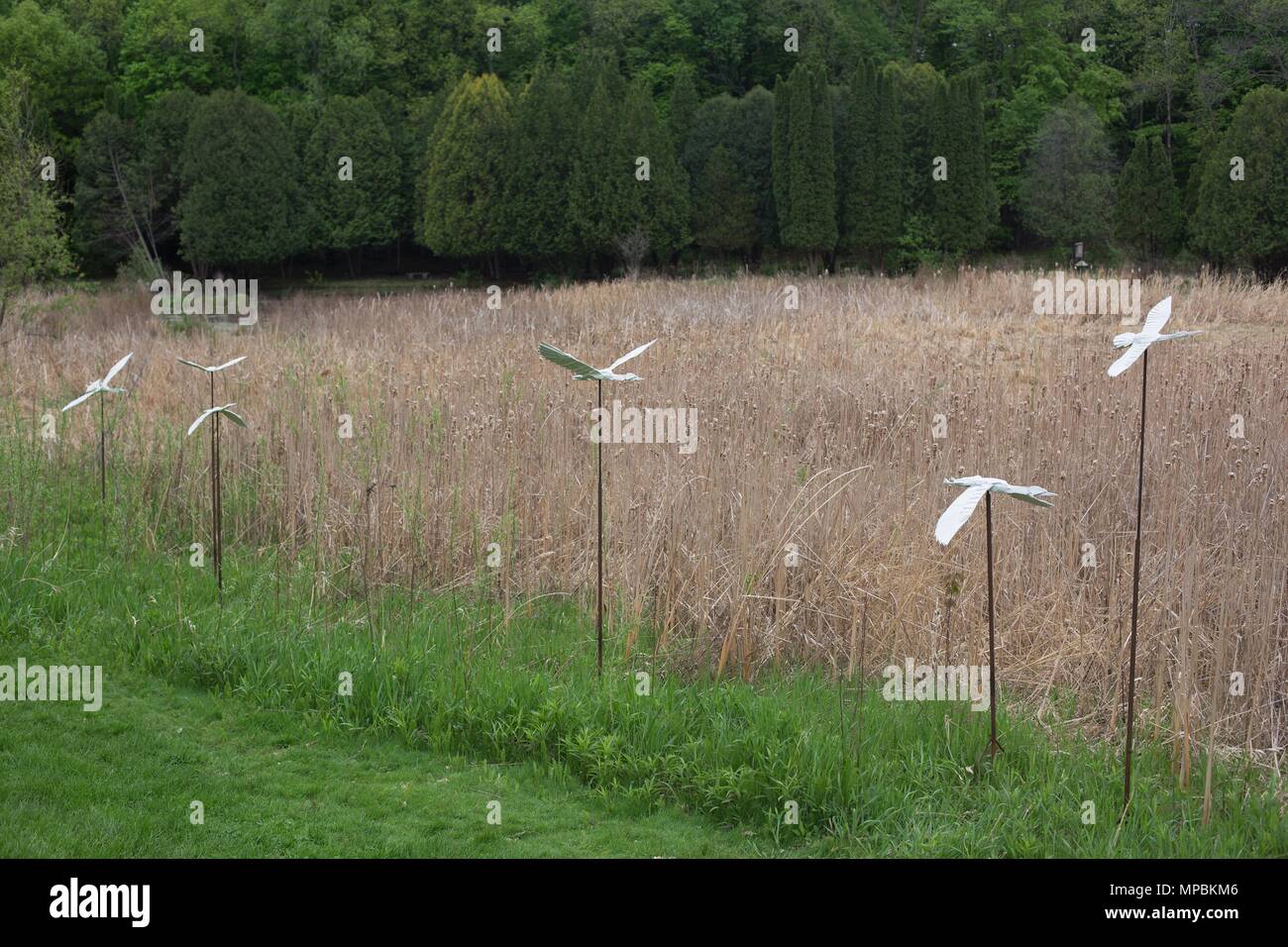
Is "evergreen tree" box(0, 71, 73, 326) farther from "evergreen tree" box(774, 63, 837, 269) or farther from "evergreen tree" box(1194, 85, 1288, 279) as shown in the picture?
"evergreen tree" box(1194, 85, 1288, 279)

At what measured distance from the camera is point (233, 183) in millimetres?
24531

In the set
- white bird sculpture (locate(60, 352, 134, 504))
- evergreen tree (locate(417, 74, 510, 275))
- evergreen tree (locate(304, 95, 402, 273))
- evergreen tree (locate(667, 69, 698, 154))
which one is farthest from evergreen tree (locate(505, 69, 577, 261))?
white bird sculpture (locate(60, 352, 134, 504))

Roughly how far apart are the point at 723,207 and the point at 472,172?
5.57m

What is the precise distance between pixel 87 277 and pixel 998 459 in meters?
25.2

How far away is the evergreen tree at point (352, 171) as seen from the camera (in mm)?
26359

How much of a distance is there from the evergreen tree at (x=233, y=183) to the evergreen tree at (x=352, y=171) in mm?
1311

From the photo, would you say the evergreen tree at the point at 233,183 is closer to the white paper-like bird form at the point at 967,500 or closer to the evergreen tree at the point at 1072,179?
the evergreen tree at the point at 1072,179

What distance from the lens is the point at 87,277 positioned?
2655 centimetres

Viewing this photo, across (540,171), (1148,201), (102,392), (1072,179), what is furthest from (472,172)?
(102,392)

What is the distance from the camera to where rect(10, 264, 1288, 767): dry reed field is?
4605 millimetres

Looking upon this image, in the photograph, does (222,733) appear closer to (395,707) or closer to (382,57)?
(395,707)

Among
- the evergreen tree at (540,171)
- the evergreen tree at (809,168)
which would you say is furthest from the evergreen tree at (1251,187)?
the evergreen tree at (540,171)

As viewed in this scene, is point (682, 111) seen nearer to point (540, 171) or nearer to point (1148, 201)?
point (540, 171)

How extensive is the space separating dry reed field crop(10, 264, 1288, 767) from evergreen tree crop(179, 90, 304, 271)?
47.3 ft
